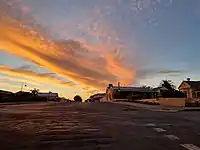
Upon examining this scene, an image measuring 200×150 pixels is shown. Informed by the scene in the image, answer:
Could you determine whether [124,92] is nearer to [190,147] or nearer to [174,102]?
[174,102]

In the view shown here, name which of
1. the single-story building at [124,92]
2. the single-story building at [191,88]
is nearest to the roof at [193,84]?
the single-story building at [191,88]

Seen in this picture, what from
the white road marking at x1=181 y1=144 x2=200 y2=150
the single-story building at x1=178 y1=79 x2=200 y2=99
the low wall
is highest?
the single-story building at x1=178 y1=79 x2=200 y2=99

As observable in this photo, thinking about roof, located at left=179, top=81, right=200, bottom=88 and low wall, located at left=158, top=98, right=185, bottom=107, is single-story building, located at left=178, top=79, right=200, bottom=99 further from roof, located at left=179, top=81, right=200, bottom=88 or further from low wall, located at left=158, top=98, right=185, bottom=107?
low wall, located at left=158, top=98, right=185, bottom=107

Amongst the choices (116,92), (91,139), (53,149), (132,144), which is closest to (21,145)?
(53,149)

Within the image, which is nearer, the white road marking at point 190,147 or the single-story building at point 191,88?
the white road marking at point 190,147

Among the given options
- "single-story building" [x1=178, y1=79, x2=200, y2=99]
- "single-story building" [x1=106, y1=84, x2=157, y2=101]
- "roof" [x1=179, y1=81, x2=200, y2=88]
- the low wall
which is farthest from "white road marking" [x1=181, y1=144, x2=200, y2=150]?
"single-story building" [x1=106, y1=84, x2=157, y2=101]

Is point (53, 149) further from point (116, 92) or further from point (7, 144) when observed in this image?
point (116, 92)

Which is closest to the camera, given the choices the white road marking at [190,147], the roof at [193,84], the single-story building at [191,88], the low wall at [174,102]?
the white road marking at [190,147]

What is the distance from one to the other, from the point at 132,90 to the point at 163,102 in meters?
97.0

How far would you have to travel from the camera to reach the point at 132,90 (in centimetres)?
15762

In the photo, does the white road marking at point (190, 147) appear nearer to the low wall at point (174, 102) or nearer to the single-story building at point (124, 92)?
the low wall at point (174, 102)

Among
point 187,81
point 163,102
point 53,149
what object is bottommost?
point 53,149

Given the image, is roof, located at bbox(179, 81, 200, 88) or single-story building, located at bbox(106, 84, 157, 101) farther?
single-story building, located at bbox(106, 84, 157, 101)

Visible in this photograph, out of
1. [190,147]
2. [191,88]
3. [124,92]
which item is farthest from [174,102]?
[124,92]
